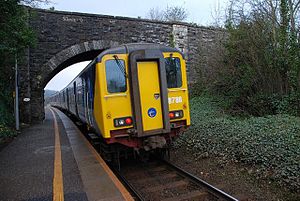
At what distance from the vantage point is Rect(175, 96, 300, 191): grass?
4641 mm

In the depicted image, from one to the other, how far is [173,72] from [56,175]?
11.1ft

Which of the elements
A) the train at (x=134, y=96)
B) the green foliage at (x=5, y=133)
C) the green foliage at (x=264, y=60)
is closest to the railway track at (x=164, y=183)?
the train at (x=134, y=96)

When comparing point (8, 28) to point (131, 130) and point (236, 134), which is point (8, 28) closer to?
point (131, 130)

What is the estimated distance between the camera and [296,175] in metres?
4.38

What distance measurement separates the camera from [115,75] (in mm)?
5227

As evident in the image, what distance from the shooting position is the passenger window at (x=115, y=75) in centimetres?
516

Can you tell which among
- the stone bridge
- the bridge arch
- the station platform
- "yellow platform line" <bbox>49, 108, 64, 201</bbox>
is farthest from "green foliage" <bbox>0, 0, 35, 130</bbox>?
"yellow platform line" <bbox>49, 108, 64, 201</bbox>

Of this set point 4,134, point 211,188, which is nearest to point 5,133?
point 4,134

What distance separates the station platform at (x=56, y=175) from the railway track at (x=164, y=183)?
60cm

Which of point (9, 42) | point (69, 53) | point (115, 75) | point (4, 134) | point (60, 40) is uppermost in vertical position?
point (60, 40)

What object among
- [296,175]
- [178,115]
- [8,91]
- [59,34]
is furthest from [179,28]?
[296,175]

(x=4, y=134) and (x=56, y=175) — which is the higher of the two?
(x=4, y=134)

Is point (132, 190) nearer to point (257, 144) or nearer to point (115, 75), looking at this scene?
point (115, 75)

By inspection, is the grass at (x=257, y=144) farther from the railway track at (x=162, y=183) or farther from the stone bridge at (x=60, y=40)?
the stone bridge at (x=60, y=40)
